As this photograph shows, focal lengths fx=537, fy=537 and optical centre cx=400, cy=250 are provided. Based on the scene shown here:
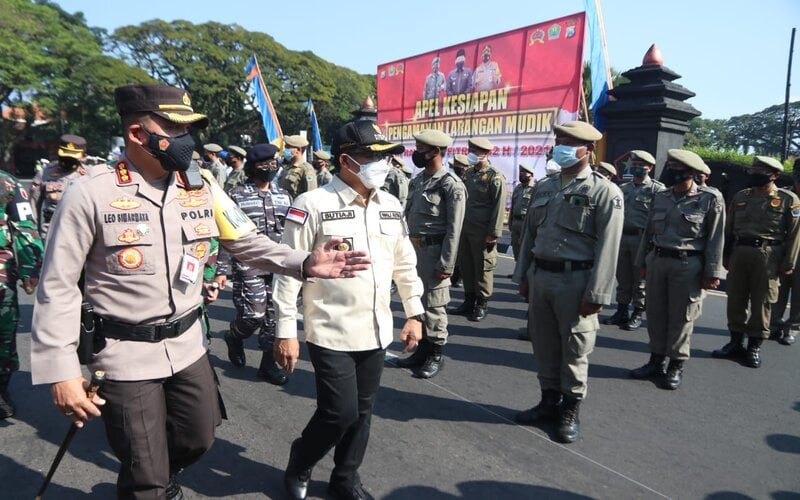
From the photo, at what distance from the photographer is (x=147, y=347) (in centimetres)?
207

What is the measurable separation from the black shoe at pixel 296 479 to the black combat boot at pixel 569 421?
174cm

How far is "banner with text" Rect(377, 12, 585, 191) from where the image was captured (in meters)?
11.7

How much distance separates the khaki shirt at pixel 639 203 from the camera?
665cm

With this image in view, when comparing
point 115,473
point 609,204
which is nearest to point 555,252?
point 609,204

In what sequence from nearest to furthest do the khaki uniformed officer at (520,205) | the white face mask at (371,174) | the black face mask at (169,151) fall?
the black face mask at (169,151) → the white face mask at (371,174) → the khaki uniformed officer at (520,205)

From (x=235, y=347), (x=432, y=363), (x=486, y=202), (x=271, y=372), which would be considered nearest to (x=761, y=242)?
(x=486, y=202)

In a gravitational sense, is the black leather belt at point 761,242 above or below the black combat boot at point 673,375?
above

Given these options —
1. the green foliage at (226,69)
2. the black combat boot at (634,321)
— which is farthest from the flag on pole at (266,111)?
the green foliage at (226,69)

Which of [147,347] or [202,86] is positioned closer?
[147,347]

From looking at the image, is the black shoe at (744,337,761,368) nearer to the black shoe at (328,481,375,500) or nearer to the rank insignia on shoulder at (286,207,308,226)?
the black shoe at (328,481,375,500)

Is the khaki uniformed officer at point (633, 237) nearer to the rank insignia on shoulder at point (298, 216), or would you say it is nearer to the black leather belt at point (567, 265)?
the black leather belt at point (567, 265)

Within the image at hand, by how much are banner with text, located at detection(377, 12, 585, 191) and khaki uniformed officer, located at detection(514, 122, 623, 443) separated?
27.8ft

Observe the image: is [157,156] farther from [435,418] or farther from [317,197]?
[435,418]

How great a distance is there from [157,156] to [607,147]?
10.6 metres
